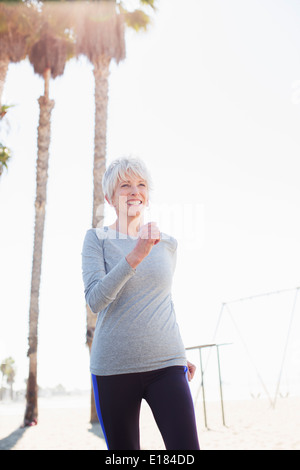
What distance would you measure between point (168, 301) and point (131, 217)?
0.43 m

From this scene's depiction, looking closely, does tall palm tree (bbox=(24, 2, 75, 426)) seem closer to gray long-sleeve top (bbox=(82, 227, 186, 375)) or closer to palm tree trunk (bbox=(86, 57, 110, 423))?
palm tree trunk (bbox=(86, 57, 110, 423))

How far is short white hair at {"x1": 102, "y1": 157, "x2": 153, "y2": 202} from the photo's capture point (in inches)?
78.7

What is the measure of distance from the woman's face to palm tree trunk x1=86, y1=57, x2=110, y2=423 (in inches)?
306

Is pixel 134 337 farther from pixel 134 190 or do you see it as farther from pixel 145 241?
pixel 134 190

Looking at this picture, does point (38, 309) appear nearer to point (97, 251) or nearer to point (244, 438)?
point (244, 438)

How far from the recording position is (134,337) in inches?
69.9

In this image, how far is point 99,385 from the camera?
176cm

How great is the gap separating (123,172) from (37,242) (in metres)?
11.0

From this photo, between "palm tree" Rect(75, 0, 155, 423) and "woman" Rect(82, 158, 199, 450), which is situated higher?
"palm tree" Rect(75, 0, 155, 423)

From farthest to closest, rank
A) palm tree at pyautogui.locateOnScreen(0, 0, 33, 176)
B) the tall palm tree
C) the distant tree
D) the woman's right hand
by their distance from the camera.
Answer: the distant tree → the tall palm tree → palm tree at pyautogui.locateOnScreen(0, 0, 33, 176) → the woman's right hand

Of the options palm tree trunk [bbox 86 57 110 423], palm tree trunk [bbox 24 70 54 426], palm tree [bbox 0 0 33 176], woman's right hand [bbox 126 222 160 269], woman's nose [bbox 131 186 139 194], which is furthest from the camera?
palm tree trunk [bbox 24 70 54 426]

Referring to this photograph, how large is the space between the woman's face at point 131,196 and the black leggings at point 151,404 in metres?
0.73

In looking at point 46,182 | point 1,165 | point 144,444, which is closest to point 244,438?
point 144,444

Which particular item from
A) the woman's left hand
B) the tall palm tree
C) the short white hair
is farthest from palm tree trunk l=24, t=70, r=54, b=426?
the short white hair
